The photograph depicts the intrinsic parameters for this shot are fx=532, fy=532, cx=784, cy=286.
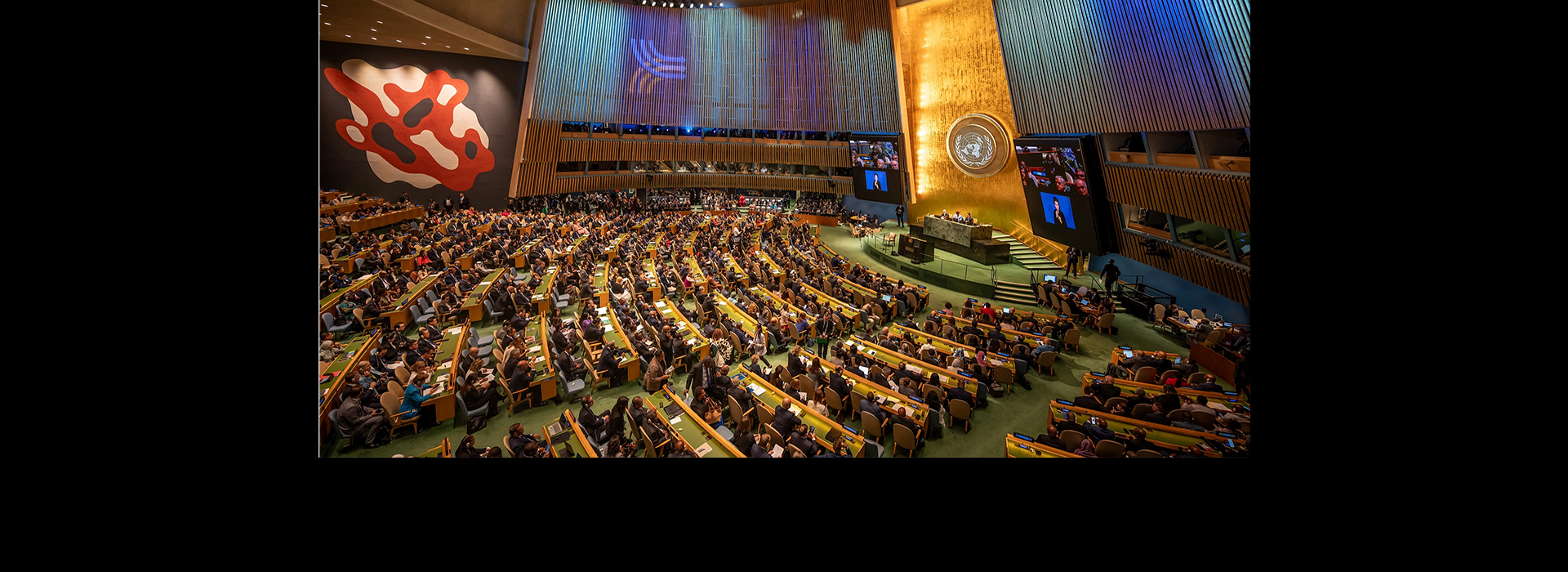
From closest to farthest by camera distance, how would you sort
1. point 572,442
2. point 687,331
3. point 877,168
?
1. point 572,442
2. point 687,331
3. point 877,168

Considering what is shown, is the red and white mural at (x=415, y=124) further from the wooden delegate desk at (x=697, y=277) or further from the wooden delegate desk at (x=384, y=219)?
the wooden delegate desk at (x=697, y=277)

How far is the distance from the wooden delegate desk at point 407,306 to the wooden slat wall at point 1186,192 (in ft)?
44.6

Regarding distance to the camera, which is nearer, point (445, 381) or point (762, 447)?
point (762, 447)

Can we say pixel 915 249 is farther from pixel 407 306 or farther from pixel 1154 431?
pixel 407 306

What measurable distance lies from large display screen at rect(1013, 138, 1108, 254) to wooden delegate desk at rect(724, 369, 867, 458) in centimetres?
867

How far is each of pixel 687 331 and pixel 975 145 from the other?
578 inches

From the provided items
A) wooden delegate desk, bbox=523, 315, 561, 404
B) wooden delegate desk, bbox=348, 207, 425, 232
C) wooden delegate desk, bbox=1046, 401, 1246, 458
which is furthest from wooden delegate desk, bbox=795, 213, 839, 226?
wooden delegate desk, bbox=1046, 401, 1246, 458

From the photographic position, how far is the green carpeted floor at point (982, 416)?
624 centimetres

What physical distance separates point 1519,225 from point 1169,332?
10371mm

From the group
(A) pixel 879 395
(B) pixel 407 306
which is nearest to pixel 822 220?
(B) pixel 407 306

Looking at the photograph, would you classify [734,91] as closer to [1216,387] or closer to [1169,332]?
[1169,332]

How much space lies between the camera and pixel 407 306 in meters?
9.70
